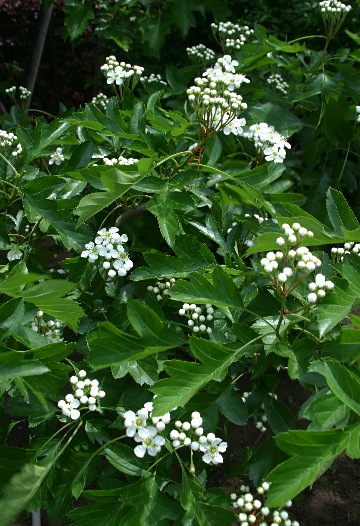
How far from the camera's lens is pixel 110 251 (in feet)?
5.40

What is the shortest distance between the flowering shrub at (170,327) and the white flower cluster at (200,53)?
2.81ft

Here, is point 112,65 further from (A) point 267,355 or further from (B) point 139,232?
(A) point 267,355

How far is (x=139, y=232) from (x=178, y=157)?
454mm

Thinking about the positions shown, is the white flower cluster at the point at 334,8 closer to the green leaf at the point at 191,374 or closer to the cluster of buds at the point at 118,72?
the cluster of buds at the point at 118,72

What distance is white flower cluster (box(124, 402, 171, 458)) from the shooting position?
130 cm

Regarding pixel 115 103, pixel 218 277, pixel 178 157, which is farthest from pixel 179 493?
pixel 115 103

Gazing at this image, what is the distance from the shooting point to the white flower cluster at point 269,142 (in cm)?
200

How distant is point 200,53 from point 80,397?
2075 millimetres

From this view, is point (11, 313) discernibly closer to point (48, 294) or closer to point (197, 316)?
point (48, 294)

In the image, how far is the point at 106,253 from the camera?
163cm

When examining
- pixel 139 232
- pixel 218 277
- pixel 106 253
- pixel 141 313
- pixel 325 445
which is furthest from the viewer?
pixel 139 232

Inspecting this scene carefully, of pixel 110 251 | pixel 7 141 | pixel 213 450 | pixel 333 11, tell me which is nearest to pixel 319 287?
pixel 213 450

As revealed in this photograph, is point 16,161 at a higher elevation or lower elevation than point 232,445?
higher

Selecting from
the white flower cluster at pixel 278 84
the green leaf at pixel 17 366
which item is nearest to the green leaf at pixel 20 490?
the green leaf at pixel 17 366
